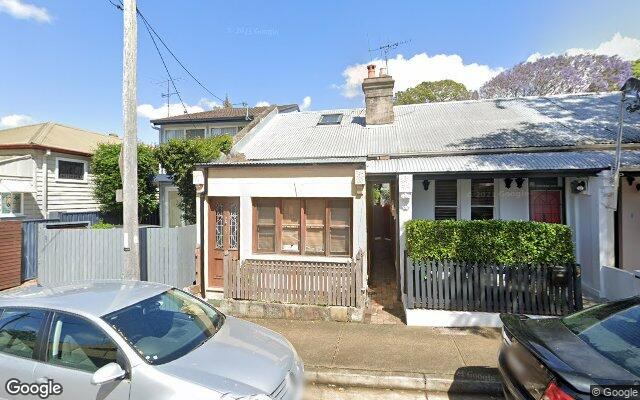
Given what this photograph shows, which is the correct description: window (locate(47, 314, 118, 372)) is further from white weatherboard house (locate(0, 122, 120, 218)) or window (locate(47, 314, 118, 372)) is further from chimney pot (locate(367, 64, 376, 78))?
white weatherboard house (locate(0, 122, 120, 218))

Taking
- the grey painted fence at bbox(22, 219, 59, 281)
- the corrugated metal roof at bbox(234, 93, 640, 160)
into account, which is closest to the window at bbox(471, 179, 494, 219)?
the corrugated metal roof at bbox(234, 93, 640, 160)

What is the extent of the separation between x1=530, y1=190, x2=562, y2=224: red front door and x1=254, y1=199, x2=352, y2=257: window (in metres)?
4.91

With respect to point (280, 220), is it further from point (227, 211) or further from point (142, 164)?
point (142, 164)

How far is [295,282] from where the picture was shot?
22.6 ft

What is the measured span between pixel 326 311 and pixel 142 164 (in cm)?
1030

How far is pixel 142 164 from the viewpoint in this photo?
13.0 metres

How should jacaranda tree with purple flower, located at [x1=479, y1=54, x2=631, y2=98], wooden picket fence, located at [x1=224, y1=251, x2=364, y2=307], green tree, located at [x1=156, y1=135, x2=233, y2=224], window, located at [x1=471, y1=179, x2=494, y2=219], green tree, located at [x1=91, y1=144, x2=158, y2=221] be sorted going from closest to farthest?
wooden picket fence, located at [x1=224, y1=251, x2=364, y2=307], window, located at [x1=471, y1=179, x2=494, y2=219], green tree, located at [x1=156, y1=135, x2=233, y2=224], green tree, located at [x1=91, y1=144, x2=158, y2=221], jacaranda tree with purple flower, located at [x1=479, y1=54, x2=631, y2=98]

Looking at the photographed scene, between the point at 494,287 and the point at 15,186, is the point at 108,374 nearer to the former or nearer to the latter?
the point at 494,287

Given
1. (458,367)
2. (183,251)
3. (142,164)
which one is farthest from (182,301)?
(142,164)

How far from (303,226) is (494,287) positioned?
4.13 meters

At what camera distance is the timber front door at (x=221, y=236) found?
27.0ft

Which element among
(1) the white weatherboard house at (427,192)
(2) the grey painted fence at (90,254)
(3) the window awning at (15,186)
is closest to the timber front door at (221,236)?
(1) the white weatherboard house at (427,192)

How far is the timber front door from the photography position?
8.22 metres

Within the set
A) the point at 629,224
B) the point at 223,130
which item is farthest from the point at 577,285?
the point at 223,130
